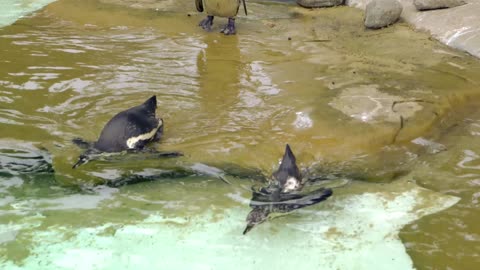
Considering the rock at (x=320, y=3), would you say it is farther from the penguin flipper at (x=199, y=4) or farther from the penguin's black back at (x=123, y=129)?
the penguin's black back at (x=123, y=129)

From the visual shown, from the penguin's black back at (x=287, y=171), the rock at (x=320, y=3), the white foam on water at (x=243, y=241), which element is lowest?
the white foam on water at (x=243, y=241)

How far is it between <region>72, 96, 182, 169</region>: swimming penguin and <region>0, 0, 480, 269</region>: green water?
0.35ft

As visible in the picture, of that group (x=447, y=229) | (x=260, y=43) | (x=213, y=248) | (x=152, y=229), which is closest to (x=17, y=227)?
(x=152, y=229)

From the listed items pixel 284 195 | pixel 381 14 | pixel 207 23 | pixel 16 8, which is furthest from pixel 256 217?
pixel 16 8

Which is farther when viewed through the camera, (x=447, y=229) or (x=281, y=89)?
(x=281, y=89)

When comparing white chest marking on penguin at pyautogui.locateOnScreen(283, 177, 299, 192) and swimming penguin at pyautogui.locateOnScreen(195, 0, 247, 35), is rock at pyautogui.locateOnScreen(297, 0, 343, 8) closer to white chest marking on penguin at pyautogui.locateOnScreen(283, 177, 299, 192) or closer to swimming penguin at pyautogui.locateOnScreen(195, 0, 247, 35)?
swimming penguin at pyautogui.locateOnScreen(195, 0, 247, 35)

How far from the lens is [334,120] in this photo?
4.44 m

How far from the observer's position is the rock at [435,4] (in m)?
7.17

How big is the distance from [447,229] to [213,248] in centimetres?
136

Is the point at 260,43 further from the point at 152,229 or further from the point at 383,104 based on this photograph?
the point at 152,229

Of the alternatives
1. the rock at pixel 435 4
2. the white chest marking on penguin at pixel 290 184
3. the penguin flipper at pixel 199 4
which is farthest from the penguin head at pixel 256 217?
the rock at pixel 435 4

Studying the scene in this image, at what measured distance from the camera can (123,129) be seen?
393 cm

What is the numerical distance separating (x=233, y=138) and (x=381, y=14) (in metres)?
4.02

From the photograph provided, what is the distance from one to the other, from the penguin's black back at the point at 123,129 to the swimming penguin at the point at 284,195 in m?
1.03
